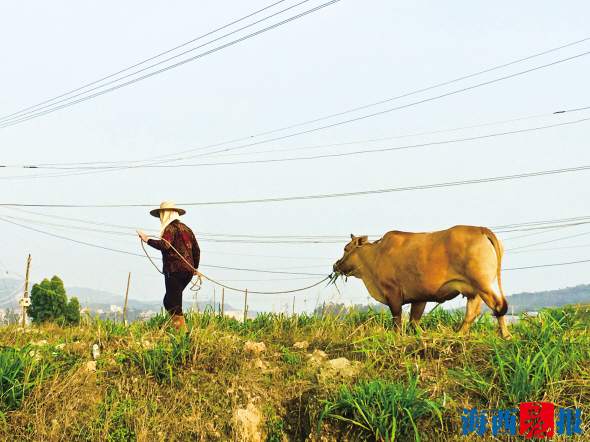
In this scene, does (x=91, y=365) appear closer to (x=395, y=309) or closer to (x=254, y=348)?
(x=254, y=348)

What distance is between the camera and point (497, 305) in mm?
9570

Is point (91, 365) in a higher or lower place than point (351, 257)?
lower

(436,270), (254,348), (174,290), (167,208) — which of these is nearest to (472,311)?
(436,270)

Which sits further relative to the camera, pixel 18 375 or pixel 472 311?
pixel 472 311

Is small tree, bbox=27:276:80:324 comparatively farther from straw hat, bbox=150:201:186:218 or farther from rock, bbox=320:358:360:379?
rock, bbox=320:358:360:379

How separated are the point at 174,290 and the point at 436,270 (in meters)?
4.20

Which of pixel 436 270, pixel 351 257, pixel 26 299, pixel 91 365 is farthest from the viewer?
pixel 26 299

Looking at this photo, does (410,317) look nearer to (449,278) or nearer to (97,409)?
(449,278)

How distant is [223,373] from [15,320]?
6.24 metres

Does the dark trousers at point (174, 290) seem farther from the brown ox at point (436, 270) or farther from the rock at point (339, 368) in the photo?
the rock at point (339, 368)

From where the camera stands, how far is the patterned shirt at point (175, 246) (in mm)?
10805

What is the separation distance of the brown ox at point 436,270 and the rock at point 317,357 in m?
2.13

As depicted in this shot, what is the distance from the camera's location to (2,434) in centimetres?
743

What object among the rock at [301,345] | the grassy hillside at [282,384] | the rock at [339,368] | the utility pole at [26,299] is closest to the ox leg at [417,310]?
the grassy hillside at [282,384]
